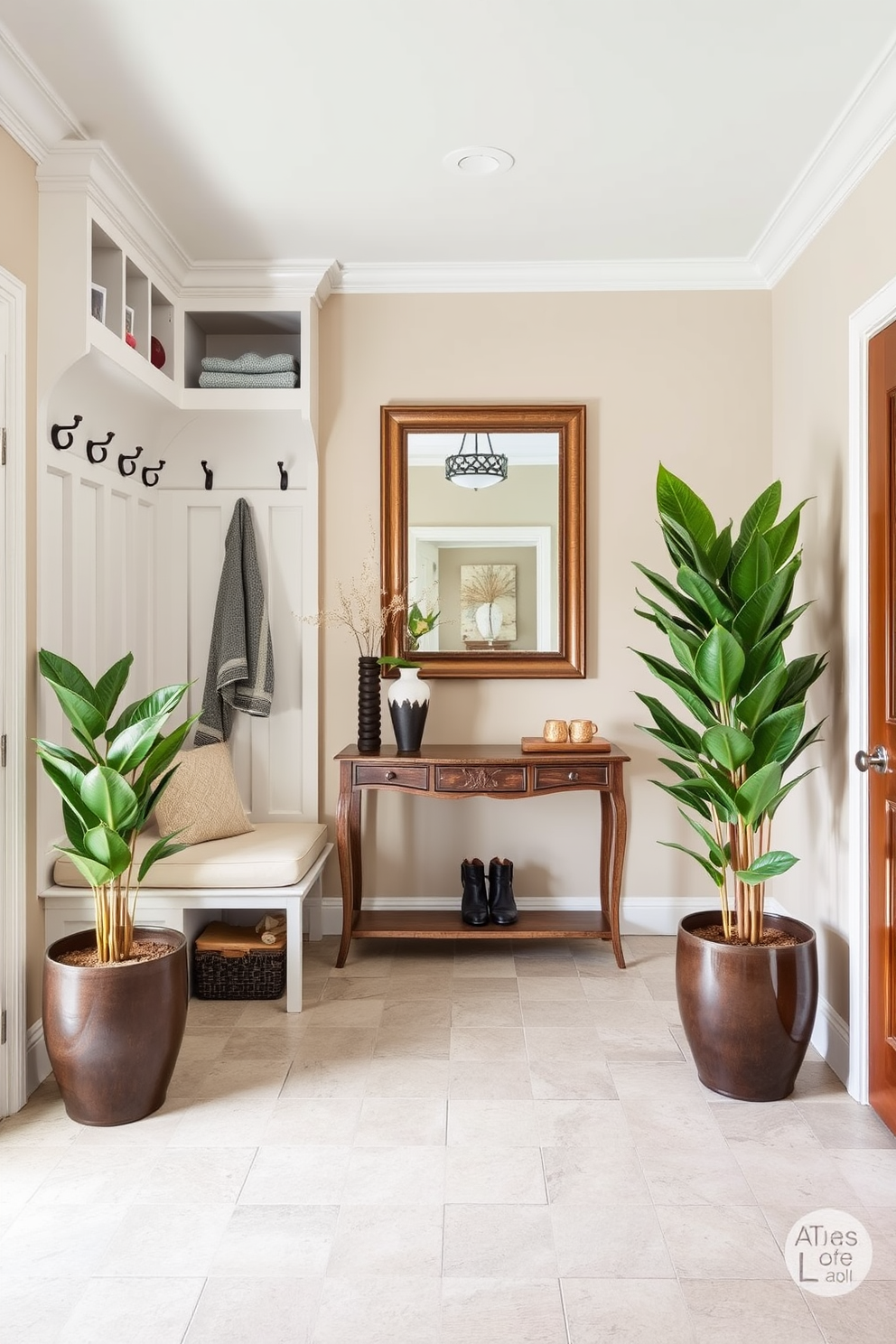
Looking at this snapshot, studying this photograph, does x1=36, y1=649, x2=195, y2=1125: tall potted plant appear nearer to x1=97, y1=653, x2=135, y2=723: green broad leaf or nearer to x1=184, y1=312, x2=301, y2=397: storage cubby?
x1=97, y1=653, x2=135, y2=723: green broad leaf

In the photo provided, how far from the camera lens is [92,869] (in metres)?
2.41

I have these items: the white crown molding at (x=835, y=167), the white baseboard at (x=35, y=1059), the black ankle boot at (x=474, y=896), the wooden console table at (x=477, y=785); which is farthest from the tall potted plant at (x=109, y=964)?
the white crown molding at (x=835, y=167)

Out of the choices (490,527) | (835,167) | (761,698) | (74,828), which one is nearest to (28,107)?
(74,828)

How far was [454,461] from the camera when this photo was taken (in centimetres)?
381

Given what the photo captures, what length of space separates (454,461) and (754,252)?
138 cm

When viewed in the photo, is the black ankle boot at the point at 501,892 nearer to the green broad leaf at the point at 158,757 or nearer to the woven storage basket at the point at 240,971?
the woven storage basket at the point at 240,971

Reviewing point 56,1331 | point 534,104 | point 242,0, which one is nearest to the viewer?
point 56,1331

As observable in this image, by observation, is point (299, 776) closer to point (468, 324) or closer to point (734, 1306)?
point (468, 324)

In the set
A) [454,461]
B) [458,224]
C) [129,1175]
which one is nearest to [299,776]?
[454,461]

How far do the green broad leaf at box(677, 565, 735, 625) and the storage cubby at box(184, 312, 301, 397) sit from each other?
1.94 meters

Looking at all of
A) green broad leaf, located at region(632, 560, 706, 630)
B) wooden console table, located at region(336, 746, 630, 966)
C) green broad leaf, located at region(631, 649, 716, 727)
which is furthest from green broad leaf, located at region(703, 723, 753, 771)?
wooden console table, located at region(336, 746, 630, 966)

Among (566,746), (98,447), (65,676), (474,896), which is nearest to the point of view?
(65,676)

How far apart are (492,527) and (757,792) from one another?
168cm

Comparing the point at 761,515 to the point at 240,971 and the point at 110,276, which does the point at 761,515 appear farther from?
the point at 240,971
